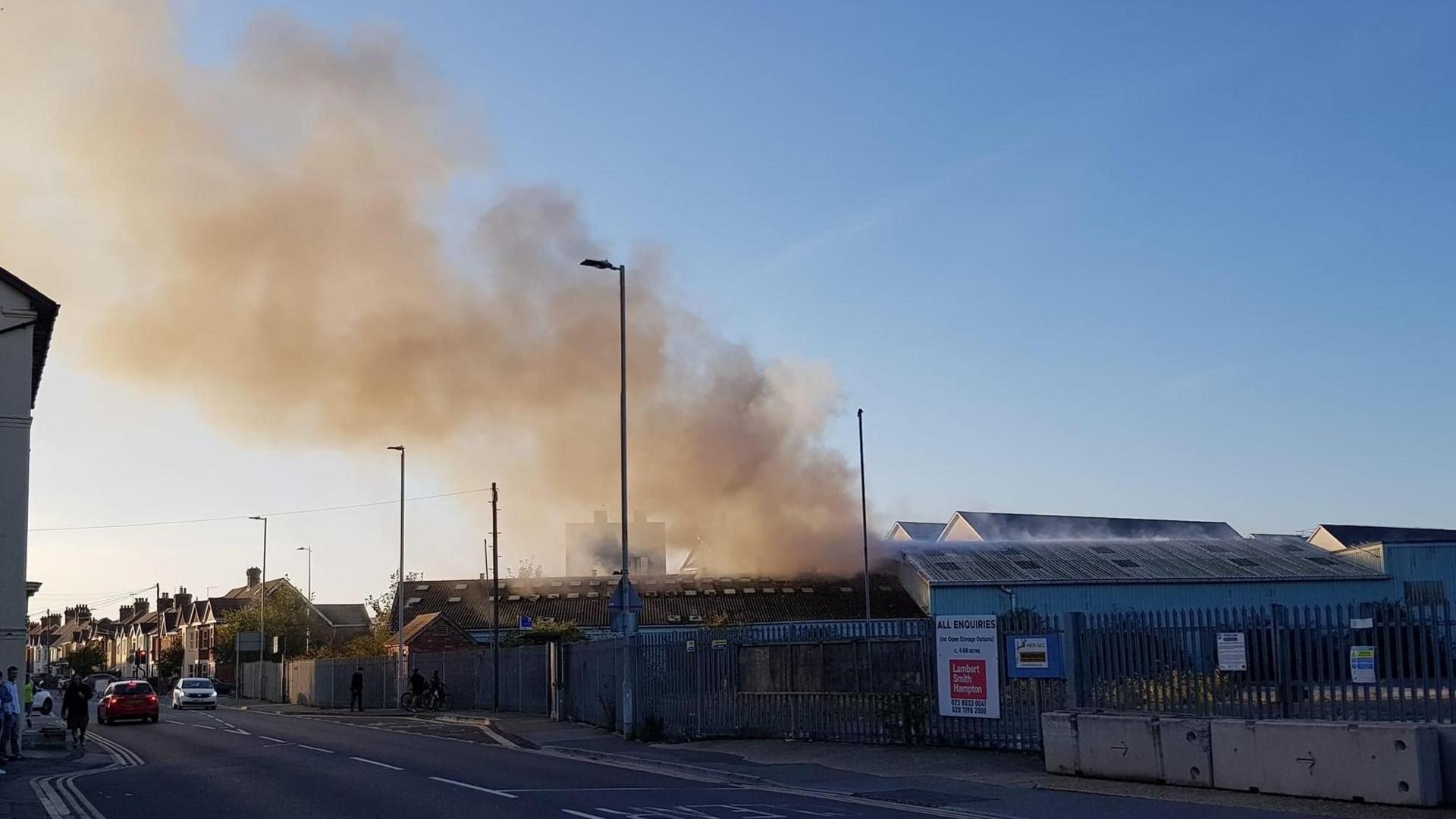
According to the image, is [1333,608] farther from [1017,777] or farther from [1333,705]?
[1017,777]

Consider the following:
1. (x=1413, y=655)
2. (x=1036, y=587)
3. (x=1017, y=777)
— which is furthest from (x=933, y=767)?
(x=1036, y=587)

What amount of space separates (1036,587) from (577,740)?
127 ft

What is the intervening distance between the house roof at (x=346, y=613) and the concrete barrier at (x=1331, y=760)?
11106 centimetres

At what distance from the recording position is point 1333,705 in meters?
14.1

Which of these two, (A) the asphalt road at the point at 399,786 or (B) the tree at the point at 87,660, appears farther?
(B) the tree at the point at 87,660

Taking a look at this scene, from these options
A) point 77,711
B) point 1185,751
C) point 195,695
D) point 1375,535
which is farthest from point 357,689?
point 1375,535

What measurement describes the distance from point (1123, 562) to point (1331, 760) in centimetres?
5376

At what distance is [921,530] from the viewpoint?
86250 mm

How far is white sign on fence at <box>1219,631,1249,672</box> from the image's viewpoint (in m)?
15.1

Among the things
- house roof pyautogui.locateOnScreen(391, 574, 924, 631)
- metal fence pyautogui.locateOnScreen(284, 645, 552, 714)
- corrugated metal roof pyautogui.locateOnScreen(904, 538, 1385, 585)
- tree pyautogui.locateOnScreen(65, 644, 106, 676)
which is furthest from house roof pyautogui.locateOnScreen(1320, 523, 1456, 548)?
tree pyautogui.locateOnScreen(65, 644, 106, 676)

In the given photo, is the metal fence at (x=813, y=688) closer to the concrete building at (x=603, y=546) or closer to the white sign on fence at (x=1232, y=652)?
the white sign on fence at (x=1232, y=652)

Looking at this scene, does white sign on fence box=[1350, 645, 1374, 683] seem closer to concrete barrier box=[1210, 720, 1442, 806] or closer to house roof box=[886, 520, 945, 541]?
concrete barrier box=[1210, 720, 1442, 806]

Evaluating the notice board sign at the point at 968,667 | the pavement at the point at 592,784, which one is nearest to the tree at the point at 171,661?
the pavement at the point at 592,784

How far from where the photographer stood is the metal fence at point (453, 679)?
39.9 meters
